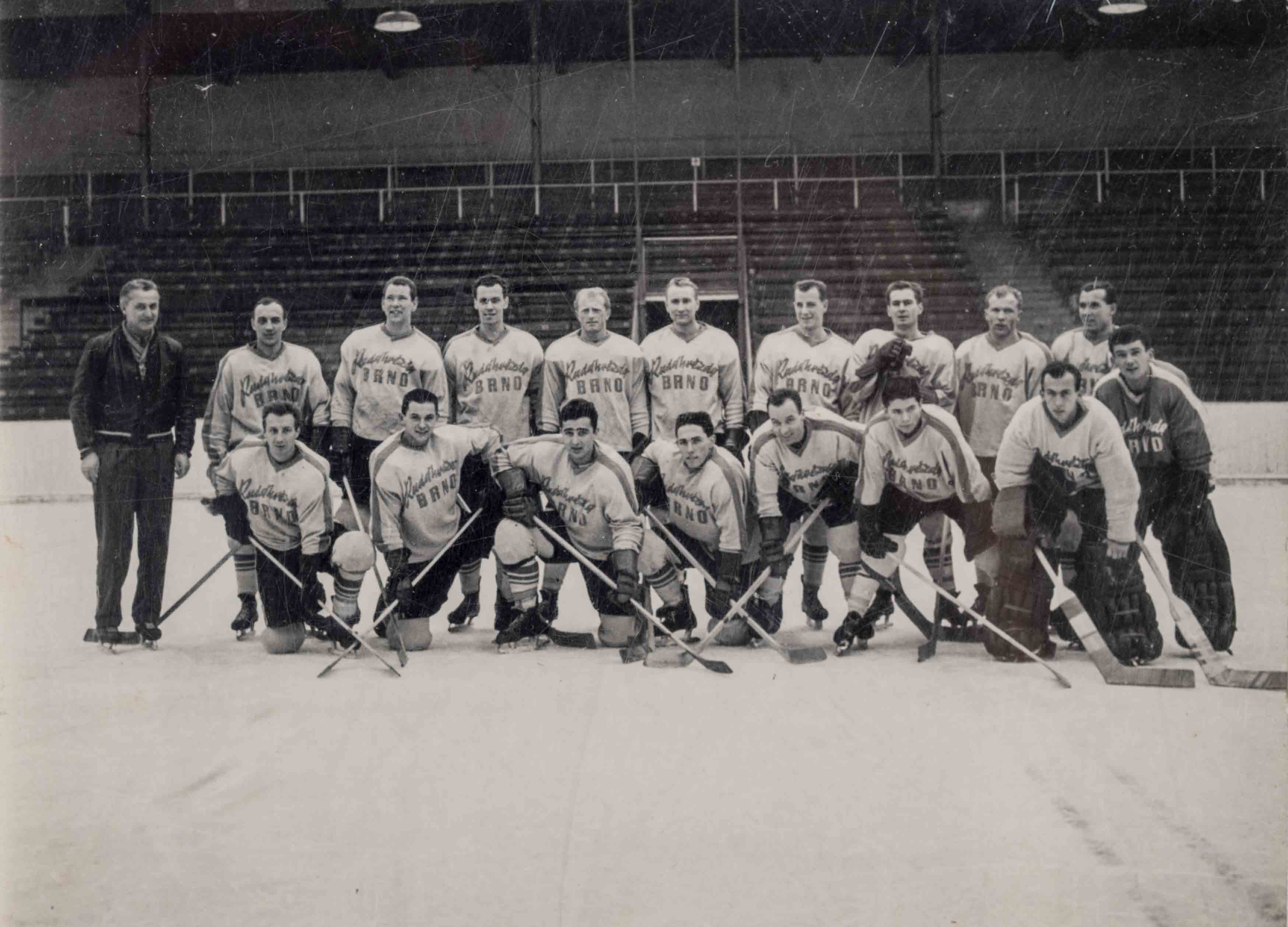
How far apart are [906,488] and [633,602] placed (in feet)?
3.32

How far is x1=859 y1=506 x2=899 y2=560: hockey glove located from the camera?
3949mm

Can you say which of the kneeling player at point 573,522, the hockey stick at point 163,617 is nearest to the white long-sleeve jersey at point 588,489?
the kneeling player at point 573,522

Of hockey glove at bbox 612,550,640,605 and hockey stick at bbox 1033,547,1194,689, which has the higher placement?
hockey glove at bbox 612,550,640,605

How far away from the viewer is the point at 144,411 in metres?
4.12

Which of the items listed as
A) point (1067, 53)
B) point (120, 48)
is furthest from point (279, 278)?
point (1067, 53)

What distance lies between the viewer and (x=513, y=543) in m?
4.07

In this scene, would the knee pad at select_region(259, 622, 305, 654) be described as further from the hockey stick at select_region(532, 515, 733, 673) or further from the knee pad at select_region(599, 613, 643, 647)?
the knee pad at select_region(599, 613, 643, 647)

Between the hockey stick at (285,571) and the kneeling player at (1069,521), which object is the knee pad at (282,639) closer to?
the hockey stick at (285,571)

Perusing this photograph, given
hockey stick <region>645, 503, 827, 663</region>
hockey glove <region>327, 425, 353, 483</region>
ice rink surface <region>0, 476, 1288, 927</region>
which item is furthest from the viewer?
hockey glove <region>327, 425, 353, 483</region>

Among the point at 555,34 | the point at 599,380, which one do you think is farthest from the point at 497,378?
the point at 555,34

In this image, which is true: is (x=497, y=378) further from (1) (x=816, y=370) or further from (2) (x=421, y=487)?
(1) (x=816, y=370)

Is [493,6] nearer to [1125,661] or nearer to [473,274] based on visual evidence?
[473,274]

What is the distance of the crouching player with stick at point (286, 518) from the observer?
402cm

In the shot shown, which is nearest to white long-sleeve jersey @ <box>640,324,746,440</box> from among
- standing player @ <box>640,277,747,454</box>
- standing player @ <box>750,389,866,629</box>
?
standing player @ <box>640,277,747,454</box>
